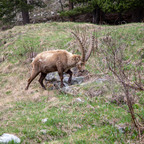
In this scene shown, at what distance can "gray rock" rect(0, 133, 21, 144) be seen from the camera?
5137 mm

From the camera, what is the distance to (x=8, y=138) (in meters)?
5.23

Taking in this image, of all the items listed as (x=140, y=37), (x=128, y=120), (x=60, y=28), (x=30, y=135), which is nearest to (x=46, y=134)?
(x=30, y=135)

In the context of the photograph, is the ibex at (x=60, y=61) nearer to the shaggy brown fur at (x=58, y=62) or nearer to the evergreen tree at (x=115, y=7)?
the shaggy brown fur at (x=58, y=62)

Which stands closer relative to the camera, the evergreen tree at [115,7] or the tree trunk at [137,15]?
the evergreen tree at [115,7]

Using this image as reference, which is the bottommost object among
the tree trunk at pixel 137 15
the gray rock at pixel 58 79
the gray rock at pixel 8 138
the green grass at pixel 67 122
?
the gray rock at pixel 58 79

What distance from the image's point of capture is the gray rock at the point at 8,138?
5137 millimetres

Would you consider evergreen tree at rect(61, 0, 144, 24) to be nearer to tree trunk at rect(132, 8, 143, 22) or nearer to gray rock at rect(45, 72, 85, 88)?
tree trunk at rect(132, 8, 143, 22)

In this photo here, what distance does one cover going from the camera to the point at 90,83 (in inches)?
324

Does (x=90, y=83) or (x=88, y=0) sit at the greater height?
(x=88, y=0)

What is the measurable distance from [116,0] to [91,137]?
44.7 ft

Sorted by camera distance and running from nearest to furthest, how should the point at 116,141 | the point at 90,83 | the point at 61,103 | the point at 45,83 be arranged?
the point at 116,141
the point at 61,103
the point at 90,83
the point at 45,83

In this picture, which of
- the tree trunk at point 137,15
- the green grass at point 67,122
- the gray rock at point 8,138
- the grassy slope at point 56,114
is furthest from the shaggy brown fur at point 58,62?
the tree trunk at point 137,15

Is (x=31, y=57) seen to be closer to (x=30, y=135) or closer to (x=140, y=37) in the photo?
(x=140, y=37)

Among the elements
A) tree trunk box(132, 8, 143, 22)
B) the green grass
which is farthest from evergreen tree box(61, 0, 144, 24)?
the green grass
